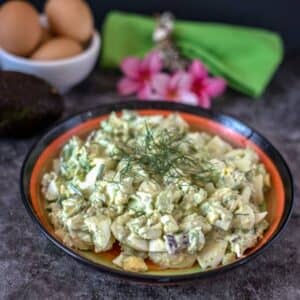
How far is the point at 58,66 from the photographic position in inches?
50.0

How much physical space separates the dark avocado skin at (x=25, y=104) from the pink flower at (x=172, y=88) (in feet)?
0.82

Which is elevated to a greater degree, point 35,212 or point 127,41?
point 35,212

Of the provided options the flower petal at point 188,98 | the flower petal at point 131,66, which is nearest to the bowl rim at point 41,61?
the flower petal at point 131,66

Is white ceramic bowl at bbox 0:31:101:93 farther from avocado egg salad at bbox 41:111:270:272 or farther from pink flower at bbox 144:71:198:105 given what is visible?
avocado egg salad at bbox 41:111:270:272

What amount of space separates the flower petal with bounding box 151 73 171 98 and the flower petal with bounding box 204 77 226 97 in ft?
0.32

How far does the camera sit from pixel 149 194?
0.92 m

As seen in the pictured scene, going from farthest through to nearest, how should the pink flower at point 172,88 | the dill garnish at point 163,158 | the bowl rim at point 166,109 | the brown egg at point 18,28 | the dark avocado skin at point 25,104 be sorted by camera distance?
the pink flower at point 172,88 < the brown egg at point 18,28 < the dark avocado skin at point 25,104 < the dill garnish at point 163,158 < the bowl rim at point 166,109

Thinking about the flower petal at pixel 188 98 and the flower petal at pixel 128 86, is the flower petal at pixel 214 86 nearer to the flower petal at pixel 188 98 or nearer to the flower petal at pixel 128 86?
the flower petal at pixel 188 98

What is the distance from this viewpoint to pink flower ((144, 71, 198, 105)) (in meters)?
1.35

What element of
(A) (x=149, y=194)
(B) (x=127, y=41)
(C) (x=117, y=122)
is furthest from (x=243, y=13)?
(A) (x=149, y=194)

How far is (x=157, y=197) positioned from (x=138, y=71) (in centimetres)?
56

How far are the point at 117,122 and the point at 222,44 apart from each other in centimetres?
50

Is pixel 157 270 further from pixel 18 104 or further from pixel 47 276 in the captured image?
pixel 18 104

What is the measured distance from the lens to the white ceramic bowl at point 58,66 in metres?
1.26
